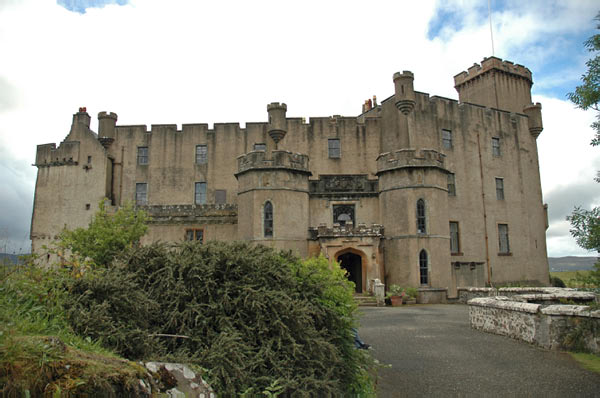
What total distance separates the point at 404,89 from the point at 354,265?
12173mm

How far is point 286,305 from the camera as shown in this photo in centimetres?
582

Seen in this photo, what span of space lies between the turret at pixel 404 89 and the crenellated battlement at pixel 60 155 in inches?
879

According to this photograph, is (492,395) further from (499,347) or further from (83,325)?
(83,325)

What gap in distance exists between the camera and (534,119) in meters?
35.2

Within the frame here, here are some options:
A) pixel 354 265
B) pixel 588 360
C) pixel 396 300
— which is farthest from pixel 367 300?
pixel 588 360

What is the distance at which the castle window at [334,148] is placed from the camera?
3158 cm

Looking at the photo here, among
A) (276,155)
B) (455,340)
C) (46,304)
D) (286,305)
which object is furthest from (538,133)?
(46,304)

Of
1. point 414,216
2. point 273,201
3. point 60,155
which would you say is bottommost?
point 414,216

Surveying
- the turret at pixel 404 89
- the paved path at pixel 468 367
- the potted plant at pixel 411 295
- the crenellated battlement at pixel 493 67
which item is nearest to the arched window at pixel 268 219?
the potted plant at pixel 411 295

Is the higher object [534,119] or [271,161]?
[534,119]

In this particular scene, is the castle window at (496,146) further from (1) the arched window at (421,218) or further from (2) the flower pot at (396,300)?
(2) the flower pot at (396,300)

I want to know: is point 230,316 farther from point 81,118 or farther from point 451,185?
point 81,118

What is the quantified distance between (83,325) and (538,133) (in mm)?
37967

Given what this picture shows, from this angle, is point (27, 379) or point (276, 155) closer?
point (27, 379)
